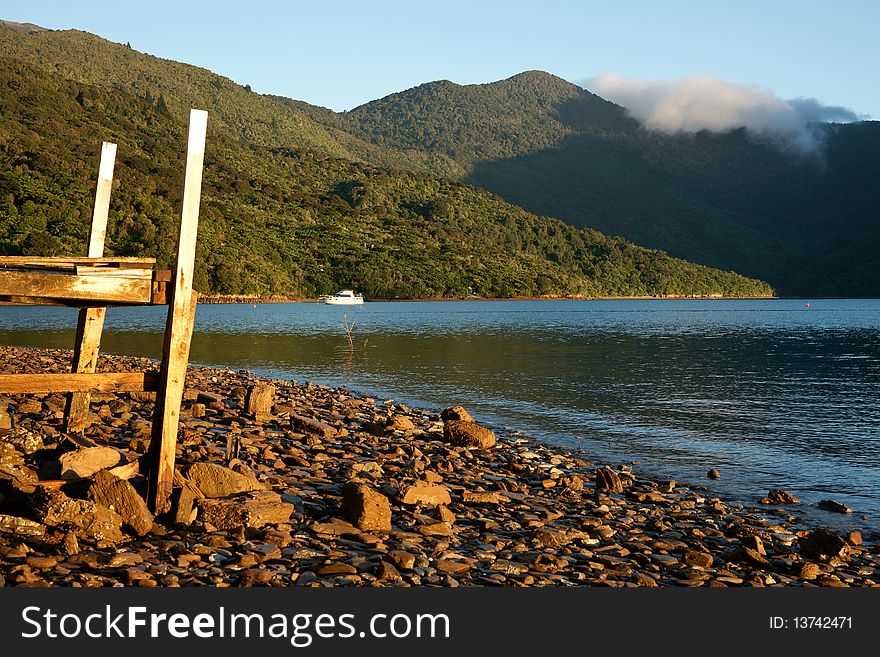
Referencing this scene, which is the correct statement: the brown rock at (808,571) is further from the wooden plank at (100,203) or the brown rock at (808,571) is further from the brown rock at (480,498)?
the wooden plank at (100,203)

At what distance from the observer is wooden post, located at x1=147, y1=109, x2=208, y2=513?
33.0 ft

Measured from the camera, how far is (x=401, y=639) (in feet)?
24.4

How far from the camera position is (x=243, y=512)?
32.8 ft

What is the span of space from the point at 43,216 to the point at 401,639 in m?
143

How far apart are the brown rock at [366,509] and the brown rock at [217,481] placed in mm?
1515

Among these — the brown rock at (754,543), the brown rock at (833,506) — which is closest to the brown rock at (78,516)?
the brown rock at (754,543)

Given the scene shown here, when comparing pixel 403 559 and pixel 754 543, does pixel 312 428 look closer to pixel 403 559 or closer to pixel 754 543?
pixel 403 559

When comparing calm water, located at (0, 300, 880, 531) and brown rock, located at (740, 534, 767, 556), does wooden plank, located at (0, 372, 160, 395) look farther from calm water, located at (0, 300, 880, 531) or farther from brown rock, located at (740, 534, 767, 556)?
calm water, located at (0, 300, 880, 531)

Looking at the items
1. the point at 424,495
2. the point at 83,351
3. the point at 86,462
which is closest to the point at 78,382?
the point at 86,462

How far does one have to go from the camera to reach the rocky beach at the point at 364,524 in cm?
865

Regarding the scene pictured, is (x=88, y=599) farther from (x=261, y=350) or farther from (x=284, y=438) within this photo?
(x=261, y=350)

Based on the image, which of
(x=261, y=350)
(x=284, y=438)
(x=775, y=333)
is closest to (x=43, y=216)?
(x=261, y=350)

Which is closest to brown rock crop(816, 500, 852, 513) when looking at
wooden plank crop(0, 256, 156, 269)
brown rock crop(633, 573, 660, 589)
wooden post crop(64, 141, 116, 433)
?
brown rock crop(633, 573, 660, 589)

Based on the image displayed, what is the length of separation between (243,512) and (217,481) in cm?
119
